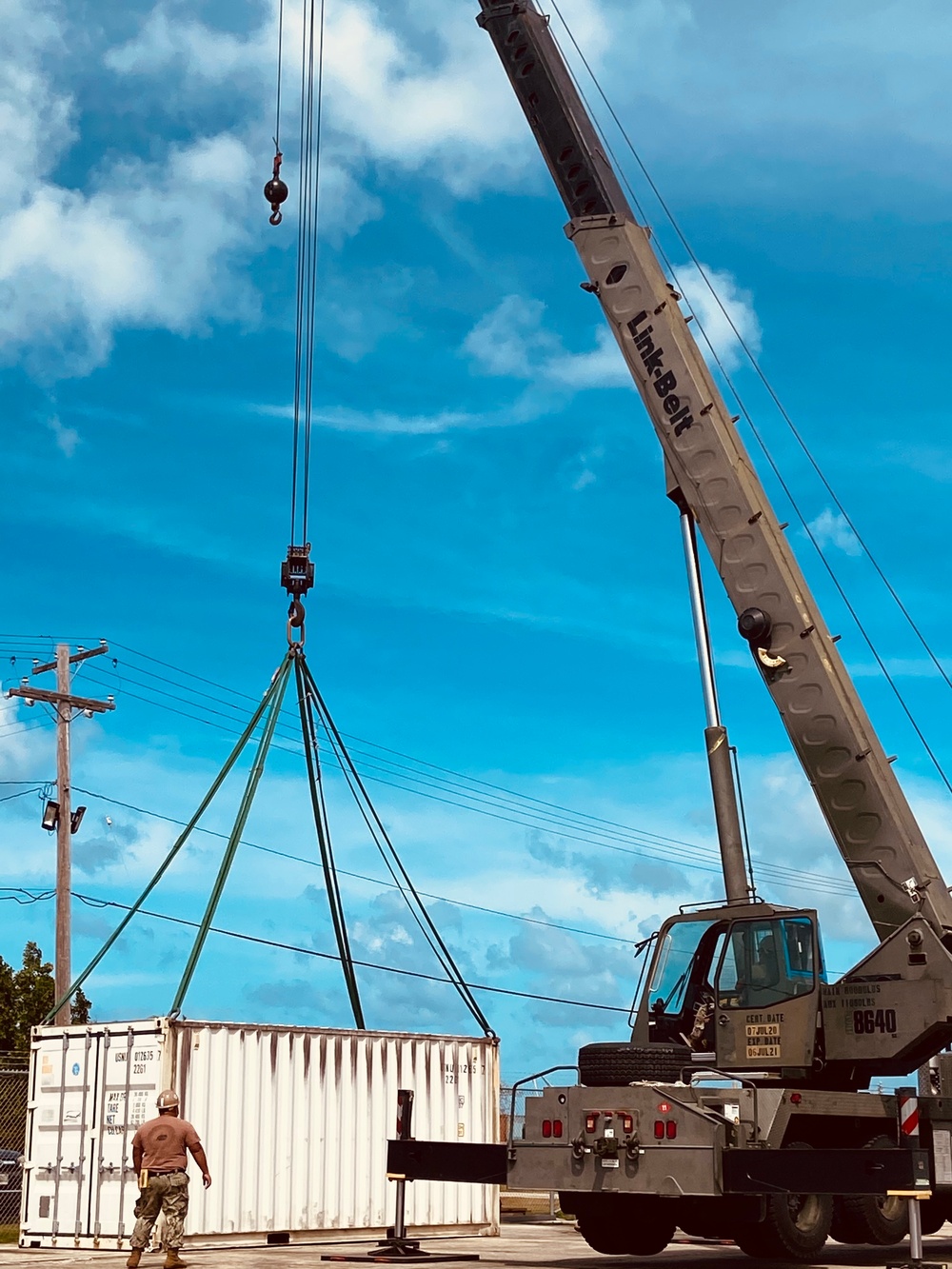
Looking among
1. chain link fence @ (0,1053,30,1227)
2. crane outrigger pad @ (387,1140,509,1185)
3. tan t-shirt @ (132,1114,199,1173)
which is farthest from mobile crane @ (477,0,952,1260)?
chain link fence @ (0,1053,30,1227)

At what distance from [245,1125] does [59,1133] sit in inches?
A: 91.7

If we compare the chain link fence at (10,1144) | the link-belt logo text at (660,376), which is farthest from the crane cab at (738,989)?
the chain link fence at (10,1144)

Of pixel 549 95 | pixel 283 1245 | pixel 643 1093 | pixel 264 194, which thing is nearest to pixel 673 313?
pixel 549 95

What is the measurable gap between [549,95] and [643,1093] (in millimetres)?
11776

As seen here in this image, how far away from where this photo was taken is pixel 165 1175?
46.2ft

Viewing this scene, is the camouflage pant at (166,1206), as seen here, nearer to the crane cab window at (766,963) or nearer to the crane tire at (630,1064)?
the crane tire at (630,1064)

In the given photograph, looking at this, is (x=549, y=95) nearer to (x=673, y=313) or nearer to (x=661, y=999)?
(x=673, y=313)

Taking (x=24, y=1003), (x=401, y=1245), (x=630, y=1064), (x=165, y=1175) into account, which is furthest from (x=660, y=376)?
(x=24, y=1003)

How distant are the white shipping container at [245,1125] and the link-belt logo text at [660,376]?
8.51 m

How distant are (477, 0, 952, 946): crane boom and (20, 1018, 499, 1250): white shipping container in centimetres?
708

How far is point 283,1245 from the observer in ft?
57.0

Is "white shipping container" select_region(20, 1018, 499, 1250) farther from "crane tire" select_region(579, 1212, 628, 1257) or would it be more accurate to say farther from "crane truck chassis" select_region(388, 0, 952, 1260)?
"crane tire" select_region(579, 1212, 628, 1257)

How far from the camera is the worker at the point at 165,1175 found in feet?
45.9

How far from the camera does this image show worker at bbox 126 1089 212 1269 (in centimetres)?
1400
